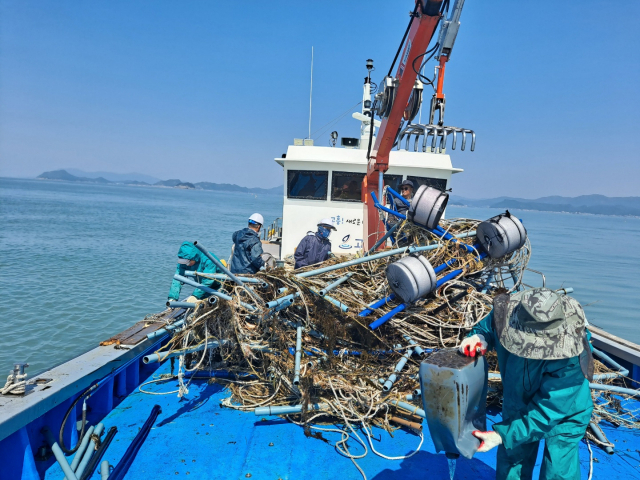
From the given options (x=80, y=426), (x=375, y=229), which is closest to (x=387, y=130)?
(x=375, y=229)

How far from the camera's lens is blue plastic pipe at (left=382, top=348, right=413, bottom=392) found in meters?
3.58

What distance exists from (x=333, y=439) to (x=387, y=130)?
12.5 ft

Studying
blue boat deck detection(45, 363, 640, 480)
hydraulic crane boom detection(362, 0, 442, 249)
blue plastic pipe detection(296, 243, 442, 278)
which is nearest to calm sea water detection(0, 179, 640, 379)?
blue plastic pipe detection(296, 243, 442, 278)

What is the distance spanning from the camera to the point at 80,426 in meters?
3.35

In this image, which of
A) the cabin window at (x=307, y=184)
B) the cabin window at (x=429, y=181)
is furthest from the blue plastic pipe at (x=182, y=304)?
the cabin window at (x=429, y=181)

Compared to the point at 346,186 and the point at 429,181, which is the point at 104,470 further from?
the point at 429,181

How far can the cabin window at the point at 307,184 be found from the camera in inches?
303

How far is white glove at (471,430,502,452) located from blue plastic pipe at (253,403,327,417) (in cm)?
158

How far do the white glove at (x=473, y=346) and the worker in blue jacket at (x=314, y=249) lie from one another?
2.78 metres

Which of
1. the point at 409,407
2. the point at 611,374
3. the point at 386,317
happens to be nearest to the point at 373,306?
the point at 386,317

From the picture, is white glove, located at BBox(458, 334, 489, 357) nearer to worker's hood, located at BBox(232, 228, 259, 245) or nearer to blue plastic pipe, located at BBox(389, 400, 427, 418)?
blue plastic pipe, located at BBox(389, 400, 427, 418)

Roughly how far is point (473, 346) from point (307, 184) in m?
5.67

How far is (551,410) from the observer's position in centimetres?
219

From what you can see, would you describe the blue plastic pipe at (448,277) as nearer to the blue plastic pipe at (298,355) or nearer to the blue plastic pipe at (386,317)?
the blue plastic pipe at (386,317)
